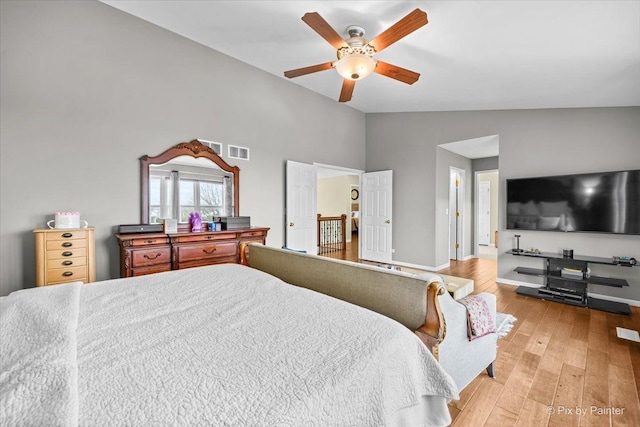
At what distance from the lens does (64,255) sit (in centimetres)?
264

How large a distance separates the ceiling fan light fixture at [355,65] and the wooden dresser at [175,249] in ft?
6.43

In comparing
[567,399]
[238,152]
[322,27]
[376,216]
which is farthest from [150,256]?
[376,216]

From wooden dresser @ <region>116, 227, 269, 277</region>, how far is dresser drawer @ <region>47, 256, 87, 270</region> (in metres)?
0.34

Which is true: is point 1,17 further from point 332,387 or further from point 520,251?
point 520,251

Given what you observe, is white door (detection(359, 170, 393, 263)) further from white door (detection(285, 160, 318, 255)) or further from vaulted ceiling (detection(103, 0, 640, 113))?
vaulted ceiling (detection(103, 0, 640, 113))

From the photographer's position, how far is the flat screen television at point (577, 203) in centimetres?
346

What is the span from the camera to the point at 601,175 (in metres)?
3.63

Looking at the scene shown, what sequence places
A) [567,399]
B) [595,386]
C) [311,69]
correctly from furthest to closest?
[311,69]
[595,386]
[567,399]

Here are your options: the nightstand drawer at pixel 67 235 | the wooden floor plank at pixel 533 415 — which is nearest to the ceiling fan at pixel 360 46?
the nightstand drawer at pixel 67 235

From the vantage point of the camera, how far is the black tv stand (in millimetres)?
3416

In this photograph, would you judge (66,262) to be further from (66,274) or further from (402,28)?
(402,28)

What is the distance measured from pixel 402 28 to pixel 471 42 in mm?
925

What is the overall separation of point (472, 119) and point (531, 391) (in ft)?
13.8

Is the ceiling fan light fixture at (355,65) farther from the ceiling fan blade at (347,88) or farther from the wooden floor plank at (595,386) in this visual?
the wooden floor plank at (595,386)
